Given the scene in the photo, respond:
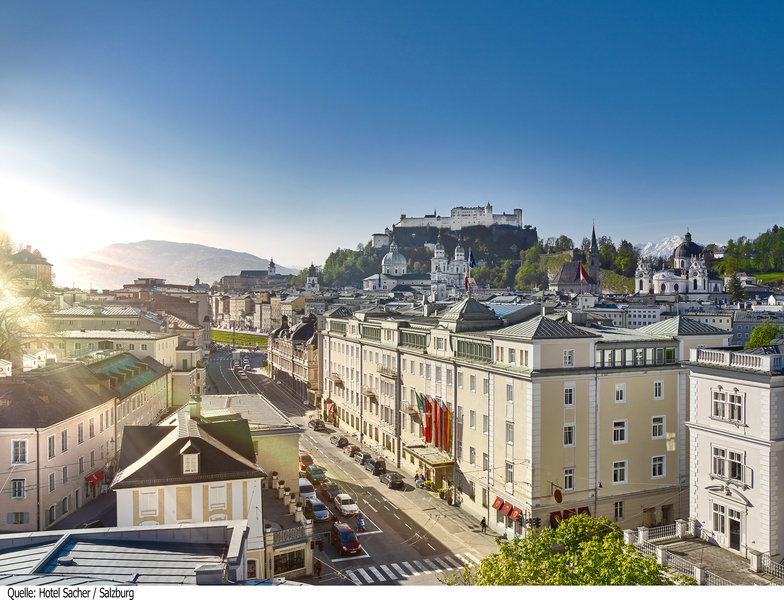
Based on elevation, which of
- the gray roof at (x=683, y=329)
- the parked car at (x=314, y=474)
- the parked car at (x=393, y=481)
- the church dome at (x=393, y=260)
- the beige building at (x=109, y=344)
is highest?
the church dome at (x=393, y=260)

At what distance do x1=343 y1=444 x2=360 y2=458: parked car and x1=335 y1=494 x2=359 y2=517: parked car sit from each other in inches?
209

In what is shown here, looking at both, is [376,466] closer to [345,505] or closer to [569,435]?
[345,505]

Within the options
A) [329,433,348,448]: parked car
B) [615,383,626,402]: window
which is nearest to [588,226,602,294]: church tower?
[329,433,348,448]: parked car

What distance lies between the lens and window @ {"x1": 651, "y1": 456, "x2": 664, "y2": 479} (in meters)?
13.8

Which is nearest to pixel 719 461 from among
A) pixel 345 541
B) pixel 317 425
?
pixel 345 541

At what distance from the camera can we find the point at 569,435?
13.1 m

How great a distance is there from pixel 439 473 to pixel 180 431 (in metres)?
8.77

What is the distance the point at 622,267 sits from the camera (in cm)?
7919

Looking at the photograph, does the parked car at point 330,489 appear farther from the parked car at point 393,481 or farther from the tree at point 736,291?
the tree at point 736,291

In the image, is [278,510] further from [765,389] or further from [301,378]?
[301,378]

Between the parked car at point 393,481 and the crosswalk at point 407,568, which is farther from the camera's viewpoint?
the parked car at point 393,481

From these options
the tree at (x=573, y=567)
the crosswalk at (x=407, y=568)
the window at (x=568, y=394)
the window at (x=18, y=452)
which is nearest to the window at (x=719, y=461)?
the tree at (x=573, y=567)

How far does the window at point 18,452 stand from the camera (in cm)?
1014

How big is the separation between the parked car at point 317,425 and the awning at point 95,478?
12328mm
